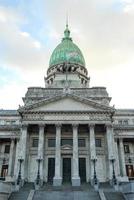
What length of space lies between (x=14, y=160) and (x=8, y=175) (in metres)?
3.30

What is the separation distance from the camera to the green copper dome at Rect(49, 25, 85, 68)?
69.8 m

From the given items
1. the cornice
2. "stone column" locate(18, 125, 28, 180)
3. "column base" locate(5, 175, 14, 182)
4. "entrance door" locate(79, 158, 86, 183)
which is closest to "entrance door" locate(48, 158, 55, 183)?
"stone column" locate(18, 125, 28, 180)

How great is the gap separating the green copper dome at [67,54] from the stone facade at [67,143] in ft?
68.6

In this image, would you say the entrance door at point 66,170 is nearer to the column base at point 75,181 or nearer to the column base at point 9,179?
the column base at point 75,181

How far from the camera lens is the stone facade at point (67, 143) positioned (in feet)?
145

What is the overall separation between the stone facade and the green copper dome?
68.6ft

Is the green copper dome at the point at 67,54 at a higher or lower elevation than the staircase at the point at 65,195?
higher

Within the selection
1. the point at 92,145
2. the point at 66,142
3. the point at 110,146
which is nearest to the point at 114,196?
the point at 110,146

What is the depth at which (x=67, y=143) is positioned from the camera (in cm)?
4806

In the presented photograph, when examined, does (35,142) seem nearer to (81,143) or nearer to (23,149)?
(23,149)

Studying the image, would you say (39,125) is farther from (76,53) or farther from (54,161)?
(76,53)

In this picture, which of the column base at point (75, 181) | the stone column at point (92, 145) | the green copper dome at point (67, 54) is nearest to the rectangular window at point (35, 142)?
the stone column at point (92, 145)

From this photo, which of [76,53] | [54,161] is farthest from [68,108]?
[76,53]

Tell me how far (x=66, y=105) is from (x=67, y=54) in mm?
26516
